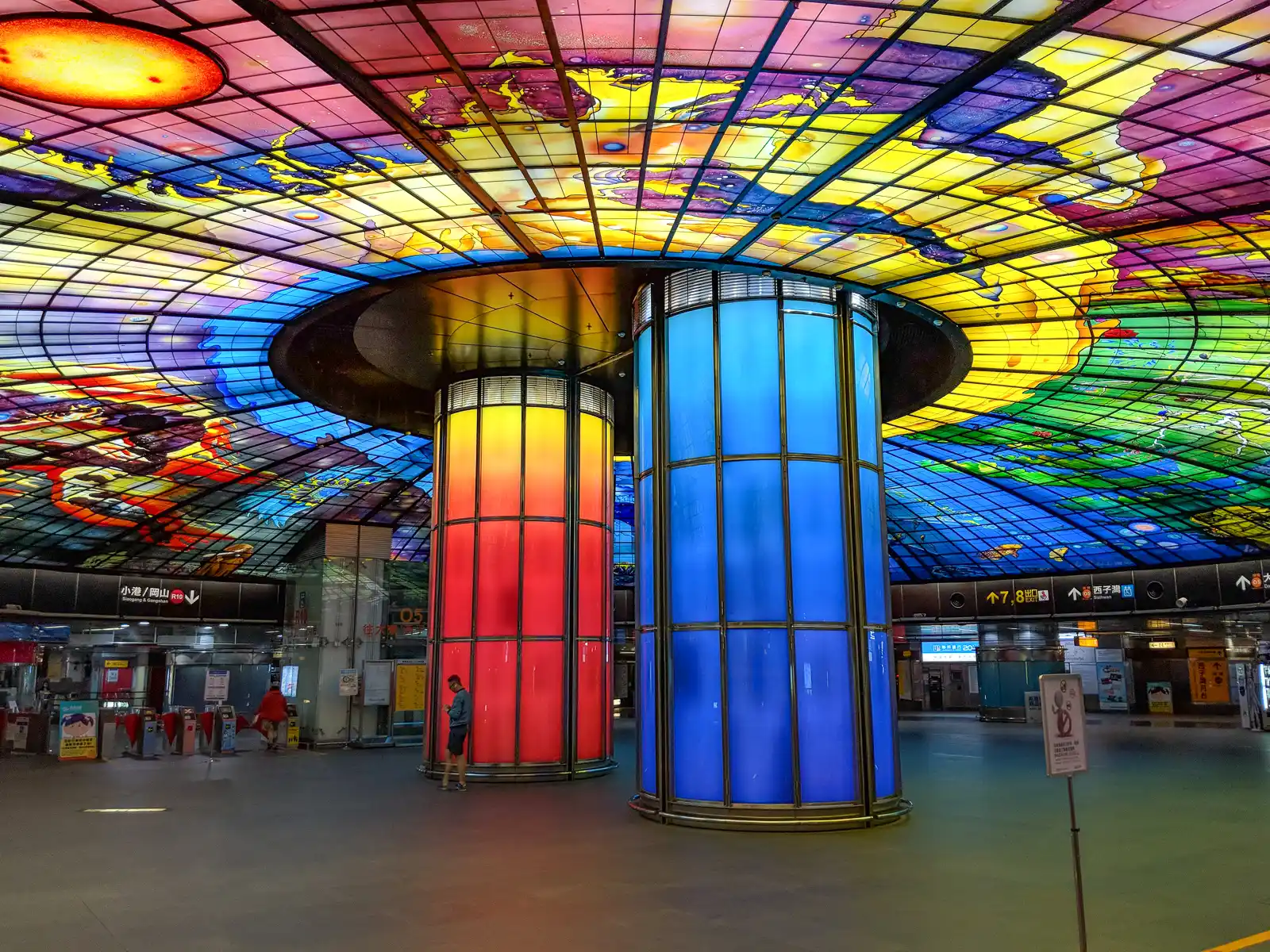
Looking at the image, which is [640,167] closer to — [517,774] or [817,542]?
[817,542]

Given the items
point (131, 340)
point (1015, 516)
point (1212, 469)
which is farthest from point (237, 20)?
point (1015, 516)

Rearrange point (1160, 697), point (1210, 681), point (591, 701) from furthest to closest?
point (1160, 697) < point (1210, 681) < point (591, 701)

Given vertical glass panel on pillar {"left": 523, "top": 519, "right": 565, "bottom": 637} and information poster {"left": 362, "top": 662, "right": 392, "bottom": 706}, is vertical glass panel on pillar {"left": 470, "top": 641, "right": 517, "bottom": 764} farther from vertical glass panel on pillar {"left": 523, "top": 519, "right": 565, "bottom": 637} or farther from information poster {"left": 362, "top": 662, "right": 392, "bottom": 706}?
information poster {"left": 362, "top": 662, "right": 392, "bottom": 706}

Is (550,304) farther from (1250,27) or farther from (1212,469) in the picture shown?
(1212,469)

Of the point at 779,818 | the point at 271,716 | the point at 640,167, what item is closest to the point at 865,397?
the point at 640,167

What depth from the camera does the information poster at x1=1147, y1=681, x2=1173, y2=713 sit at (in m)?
48.3

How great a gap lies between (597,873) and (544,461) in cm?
1288

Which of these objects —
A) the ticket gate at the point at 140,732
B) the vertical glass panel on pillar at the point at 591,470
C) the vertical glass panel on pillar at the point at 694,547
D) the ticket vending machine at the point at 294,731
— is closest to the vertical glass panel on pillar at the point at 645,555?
the vertical glass panel on pillar at the point at 694,547

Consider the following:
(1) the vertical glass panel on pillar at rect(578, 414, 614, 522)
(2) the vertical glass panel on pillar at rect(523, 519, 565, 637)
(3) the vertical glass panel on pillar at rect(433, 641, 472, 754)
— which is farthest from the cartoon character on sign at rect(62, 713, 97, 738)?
(1) the vertical glass panel on pillar at rect(578, 414, 614, 522)

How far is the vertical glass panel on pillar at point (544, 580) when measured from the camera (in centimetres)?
2191

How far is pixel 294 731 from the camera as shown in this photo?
2953 cm

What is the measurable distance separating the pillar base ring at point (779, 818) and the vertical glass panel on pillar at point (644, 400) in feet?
17.9

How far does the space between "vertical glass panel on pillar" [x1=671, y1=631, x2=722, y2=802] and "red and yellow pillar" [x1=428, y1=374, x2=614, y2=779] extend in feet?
23.8

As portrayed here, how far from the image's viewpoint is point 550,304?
64.0 ft
